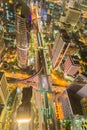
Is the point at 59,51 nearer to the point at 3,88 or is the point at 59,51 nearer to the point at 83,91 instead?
the point at 83,91

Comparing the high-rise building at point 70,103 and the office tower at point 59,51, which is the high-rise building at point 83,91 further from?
the office tower at point 59,51

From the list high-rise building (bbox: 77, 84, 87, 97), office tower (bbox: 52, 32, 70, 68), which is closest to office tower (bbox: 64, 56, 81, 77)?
office tower (bbox: 52, 32, 70, 68)

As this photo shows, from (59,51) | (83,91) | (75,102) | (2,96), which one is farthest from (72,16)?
(2,96)

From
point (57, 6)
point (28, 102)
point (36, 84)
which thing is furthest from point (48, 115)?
point (57, 6)

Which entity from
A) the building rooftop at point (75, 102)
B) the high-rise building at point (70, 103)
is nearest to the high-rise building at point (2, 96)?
the high-rise building at point (70, 103)

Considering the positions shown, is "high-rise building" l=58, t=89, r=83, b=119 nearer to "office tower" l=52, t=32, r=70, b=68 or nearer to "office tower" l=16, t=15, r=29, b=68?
"office tower" l=52, t=32, r=70, b=68
